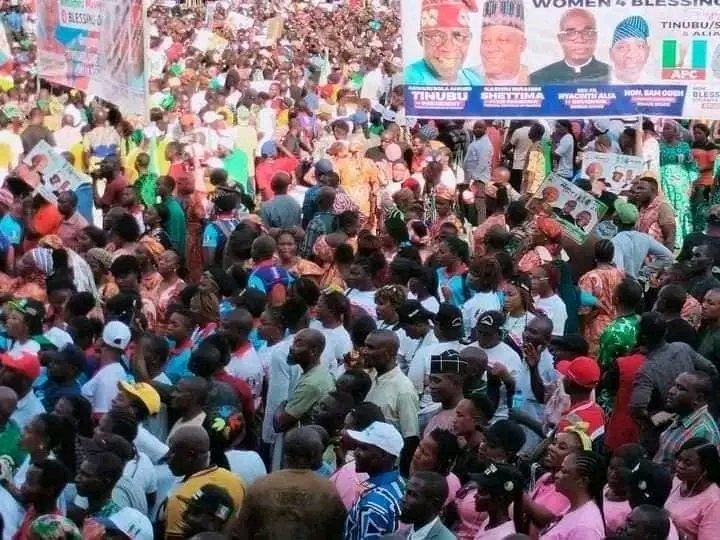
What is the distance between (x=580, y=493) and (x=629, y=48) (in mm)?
7855

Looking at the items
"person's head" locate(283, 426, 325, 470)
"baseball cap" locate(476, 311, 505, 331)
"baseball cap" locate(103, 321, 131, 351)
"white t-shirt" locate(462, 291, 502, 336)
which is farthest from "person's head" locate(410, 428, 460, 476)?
"white t-shirt" locate(462, 291, 502, 336)

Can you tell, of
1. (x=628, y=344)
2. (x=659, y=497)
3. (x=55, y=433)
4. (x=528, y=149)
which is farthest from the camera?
(x=528, y=149)

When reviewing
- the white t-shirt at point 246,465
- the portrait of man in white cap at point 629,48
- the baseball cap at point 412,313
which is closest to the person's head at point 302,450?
the white t-shirt at point 246,465

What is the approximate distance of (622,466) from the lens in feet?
23.0

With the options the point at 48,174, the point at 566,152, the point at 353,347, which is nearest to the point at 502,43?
the point at 566,152

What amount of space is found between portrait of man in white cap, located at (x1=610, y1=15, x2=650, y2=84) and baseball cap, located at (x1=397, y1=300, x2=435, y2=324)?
5.04 meters

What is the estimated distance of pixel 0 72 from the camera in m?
22.5

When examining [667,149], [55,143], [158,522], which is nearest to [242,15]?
[55,143]

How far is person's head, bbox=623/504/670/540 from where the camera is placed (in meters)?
6.17

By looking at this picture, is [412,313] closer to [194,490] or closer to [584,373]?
[584,373]

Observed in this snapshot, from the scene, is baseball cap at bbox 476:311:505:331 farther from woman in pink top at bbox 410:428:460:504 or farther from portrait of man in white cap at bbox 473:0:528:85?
portrait of man in white cap at bbox 473:0:528:85

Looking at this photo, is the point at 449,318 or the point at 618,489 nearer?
the point at 618,489

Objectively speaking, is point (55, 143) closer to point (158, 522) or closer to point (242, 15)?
point (158, 522)

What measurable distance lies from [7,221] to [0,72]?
1073 centimetres
